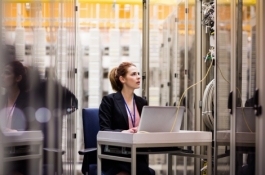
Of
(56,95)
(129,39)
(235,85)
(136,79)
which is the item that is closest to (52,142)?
(56,95)

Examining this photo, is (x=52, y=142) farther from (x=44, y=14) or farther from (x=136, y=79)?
(x=136, y=79)

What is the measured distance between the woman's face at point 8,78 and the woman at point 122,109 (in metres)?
1.81

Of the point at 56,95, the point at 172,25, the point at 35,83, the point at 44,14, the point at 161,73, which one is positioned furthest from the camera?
the point at 161,73

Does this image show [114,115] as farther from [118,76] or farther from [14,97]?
[14,97]

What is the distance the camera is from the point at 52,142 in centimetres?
220

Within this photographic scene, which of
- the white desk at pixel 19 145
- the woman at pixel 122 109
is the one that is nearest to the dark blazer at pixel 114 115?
the woman at pixel 122 109

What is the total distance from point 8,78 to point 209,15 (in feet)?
10.3

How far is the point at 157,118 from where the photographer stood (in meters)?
3.07

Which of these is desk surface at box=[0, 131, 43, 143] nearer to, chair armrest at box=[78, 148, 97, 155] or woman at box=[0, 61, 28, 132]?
woman at box=[0, 61, 28, 132]

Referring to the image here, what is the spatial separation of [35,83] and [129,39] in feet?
15.5

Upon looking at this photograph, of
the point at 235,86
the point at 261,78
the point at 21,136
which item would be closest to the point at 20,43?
the point at 21,136

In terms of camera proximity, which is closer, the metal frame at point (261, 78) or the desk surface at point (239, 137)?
the metal frame at point (261, 78)

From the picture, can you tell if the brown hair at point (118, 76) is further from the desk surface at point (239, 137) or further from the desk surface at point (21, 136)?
the desk surface at point (21, 136)

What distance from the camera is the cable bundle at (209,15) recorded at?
4293 mm
